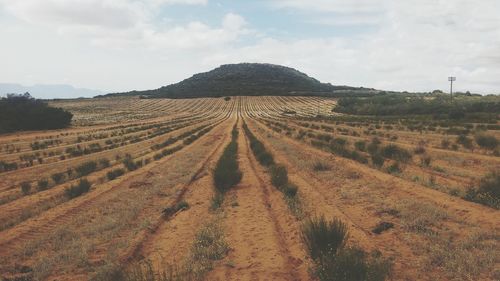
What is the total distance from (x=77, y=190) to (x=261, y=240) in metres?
8.64

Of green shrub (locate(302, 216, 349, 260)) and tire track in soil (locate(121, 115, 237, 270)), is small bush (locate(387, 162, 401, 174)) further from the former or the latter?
green shrub (locate(302, 216, 349, 260))

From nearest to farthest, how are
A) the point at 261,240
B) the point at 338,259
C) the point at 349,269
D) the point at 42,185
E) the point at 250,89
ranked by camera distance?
the point at 349,269
the point at 338,259
the point at 261,240
the point at 42,185
the point at 250,89

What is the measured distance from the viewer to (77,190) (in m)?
14.8

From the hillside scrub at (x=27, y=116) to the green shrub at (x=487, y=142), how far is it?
49.6 meters

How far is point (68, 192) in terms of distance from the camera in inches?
575

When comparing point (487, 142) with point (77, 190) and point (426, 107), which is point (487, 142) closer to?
point (77, 190)

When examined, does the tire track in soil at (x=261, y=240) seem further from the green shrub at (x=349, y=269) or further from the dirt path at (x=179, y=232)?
the green shrub at (x=349, y=269)

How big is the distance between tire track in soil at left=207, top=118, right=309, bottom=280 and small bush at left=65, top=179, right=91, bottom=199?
209 inches

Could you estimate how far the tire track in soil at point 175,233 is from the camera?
8.05m

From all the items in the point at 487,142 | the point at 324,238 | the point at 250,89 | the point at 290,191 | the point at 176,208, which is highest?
the point at 250,89

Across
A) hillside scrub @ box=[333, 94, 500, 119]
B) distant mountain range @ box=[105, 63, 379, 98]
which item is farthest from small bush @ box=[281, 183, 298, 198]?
distant mountain range @ box=[105, 63, 379, 98]

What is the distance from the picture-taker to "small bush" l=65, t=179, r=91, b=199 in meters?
14.5

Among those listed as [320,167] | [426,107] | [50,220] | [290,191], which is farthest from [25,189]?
[426,107]

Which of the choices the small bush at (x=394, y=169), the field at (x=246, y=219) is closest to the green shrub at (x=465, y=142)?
the field at (x=246, y=219)
